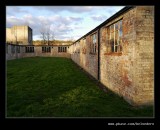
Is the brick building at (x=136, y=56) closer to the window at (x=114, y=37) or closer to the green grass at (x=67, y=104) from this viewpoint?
the window at (x=114, y=37)

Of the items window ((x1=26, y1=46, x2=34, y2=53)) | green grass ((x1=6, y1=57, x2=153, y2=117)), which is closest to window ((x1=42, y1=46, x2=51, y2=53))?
window ((x1=26, y1=46, x2=34, y2=53))

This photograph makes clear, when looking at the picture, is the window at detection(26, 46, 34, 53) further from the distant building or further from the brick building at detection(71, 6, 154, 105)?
the brick building at detection(71, 6, 154, 105)

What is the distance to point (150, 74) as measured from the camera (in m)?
7.03

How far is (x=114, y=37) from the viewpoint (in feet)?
32.2

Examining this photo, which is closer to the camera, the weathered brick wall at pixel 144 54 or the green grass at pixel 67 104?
the green grass at pixel 67 104

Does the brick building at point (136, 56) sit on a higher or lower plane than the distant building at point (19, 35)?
lower

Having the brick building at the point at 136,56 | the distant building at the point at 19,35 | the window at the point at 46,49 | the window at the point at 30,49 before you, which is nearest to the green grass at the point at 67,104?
the brick building at the point at 136,56

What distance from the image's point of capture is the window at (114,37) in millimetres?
8992

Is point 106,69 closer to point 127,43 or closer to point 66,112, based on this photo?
point 127,43

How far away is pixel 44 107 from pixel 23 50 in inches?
1664

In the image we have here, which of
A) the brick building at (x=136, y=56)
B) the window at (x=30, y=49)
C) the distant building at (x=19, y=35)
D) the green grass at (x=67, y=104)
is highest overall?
the distant building at (x=19, y=35)

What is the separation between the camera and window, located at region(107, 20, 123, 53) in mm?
8992

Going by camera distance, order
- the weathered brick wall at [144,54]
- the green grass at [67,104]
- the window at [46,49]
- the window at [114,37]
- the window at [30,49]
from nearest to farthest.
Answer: the green grass at [67,104]
the weathered brick wall at [144,54]
the window at [114,37]
the window at [30,49]
the window at [46,49]
